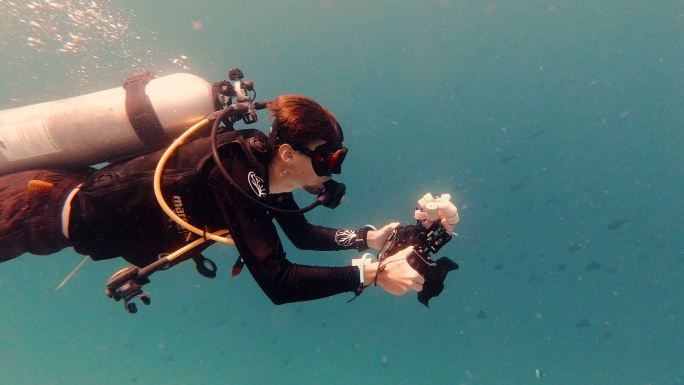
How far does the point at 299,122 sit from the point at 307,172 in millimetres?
410

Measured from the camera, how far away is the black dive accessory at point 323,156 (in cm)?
292

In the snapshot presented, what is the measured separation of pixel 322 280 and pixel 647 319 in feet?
138

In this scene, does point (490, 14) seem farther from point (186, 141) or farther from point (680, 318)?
point (186, 141)

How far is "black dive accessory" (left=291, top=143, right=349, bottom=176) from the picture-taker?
2.92 metres

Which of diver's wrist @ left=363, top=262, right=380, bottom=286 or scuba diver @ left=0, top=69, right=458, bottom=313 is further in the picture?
diver's wrist @ left=363, top=262, right=380, bottom=286

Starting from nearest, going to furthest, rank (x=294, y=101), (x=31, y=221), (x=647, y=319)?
(x=294, y=101) → (x=31, y=221) → (x=647, y=319)

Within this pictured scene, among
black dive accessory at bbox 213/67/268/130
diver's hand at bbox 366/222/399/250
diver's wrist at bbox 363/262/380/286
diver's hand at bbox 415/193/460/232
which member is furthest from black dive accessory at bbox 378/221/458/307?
black dive accessory at bbox 213/67/268/130

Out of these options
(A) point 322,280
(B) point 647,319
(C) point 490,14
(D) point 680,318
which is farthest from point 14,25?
(D) point 680,318

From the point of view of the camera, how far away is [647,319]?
33.9m

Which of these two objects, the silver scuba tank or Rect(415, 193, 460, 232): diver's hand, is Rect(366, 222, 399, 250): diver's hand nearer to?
Rect(415, 193, 460, 232): diver's hand

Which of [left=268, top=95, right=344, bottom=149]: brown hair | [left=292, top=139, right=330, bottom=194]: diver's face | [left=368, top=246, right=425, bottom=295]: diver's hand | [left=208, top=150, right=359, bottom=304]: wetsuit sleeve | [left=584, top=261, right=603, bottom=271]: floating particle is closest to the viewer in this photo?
[left=208, top=150, right=359, bottom=304]: wetsuit sleeve

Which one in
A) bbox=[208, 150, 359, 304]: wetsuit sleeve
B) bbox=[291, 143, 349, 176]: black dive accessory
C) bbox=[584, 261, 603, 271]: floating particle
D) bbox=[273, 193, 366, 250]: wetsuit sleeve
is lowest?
bbox=[584, 261, 603, 271]: floating particle

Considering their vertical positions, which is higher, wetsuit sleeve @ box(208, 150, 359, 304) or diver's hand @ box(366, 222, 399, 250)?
wetsuit sleeve @ box(208, 150, 359, 304)

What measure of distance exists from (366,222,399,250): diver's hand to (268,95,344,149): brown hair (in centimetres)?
151
